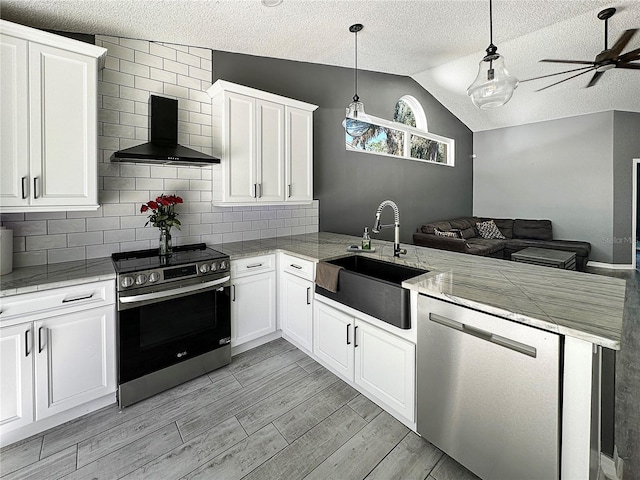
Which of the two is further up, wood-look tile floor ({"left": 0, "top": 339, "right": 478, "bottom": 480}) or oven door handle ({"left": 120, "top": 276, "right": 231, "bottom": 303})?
oven door handle ({"left": 120, "top": 276, "right": 231, "bottom": 303})

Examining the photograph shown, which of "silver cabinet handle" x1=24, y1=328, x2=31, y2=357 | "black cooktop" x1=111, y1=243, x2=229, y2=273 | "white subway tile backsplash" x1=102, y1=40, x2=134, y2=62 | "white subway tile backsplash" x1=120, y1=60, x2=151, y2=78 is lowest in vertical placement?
"silver cabinet handle" x1=24, y1=328, x2=31, y2=357

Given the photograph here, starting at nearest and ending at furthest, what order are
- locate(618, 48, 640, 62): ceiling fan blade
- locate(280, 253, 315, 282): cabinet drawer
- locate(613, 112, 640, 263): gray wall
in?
locate(280, 253, 315, 282): cabinet drawer → locate(618, 48, 640, 62): ceiling fan blade → locate(613, 112, 640, 263): gray wall

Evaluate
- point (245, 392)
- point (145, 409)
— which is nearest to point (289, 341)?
point (245, 392)

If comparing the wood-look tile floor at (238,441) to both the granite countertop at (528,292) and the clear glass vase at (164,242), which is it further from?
the clear glass vase at (164,242)

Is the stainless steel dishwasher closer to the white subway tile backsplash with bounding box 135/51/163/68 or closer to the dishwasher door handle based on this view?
the dishwasher door handle

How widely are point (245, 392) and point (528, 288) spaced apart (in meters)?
1.92

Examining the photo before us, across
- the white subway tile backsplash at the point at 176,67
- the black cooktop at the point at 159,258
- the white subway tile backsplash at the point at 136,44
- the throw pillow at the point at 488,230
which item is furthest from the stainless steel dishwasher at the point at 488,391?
the throw pillow at the point at 488,230

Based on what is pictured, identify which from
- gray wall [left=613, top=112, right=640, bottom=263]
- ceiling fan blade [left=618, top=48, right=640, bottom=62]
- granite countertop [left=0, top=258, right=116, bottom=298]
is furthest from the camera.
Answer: gray wall [left=613, top=112, right=640, bottom=263]

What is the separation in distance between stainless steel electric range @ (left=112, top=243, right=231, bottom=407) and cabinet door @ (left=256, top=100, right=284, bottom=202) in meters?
0.86

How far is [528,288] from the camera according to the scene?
1.59 m

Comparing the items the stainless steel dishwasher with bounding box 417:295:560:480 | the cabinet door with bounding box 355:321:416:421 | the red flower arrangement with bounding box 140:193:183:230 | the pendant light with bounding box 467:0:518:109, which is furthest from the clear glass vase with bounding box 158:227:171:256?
the pendant light with bounding box 467:0:518:109

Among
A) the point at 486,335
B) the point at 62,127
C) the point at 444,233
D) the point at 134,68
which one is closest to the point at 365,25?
the point at 134,68

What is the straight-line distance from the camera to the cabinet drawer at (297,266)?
2504 millimetres

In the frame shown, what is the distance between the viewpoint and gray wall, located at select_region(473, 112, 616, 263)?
6.18 m
